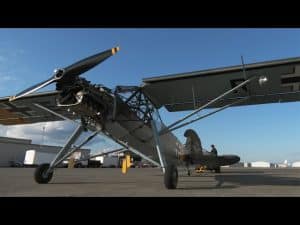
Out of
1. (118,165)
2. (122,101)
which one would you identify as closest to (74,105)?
(122,101)

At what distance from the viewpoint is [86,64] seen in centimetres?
941

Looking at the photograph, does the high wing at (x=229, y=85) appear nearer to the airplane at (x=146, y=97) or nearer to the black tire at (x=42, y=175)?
the airplane at (x=146, y=97)

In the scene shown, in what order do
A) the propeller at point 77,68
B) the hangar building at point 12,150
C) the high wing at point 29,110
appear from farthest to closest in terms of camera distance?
the hangar building at point 12,150, the high wing at point 29,110, the propeller at point 77,68

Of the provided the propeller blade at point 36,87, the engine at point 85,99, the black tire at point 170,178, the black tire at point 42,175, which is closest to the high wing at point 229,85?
the engine at point 85,99

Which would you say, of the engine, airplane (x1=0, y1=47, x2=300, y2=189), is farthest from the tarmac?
the engine

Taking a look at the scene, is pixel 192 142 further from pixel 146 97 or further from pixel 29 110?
pixel 29 110

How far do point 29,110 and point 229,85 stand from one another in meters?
9.40

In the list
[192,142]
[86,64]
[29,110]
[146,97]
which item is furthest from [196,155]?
[86,64]

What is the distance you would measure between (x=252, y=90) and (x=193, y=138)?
22.5 ft

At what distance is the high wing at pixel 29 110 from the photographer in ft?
41.3

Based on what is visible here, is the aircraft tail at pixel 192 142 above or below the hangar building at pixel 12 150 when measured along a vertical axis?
below

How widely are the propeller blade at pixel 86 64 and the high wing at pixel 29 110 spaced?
9.37 ft

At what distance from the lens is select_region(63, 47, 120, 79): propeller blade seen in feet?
30.0
